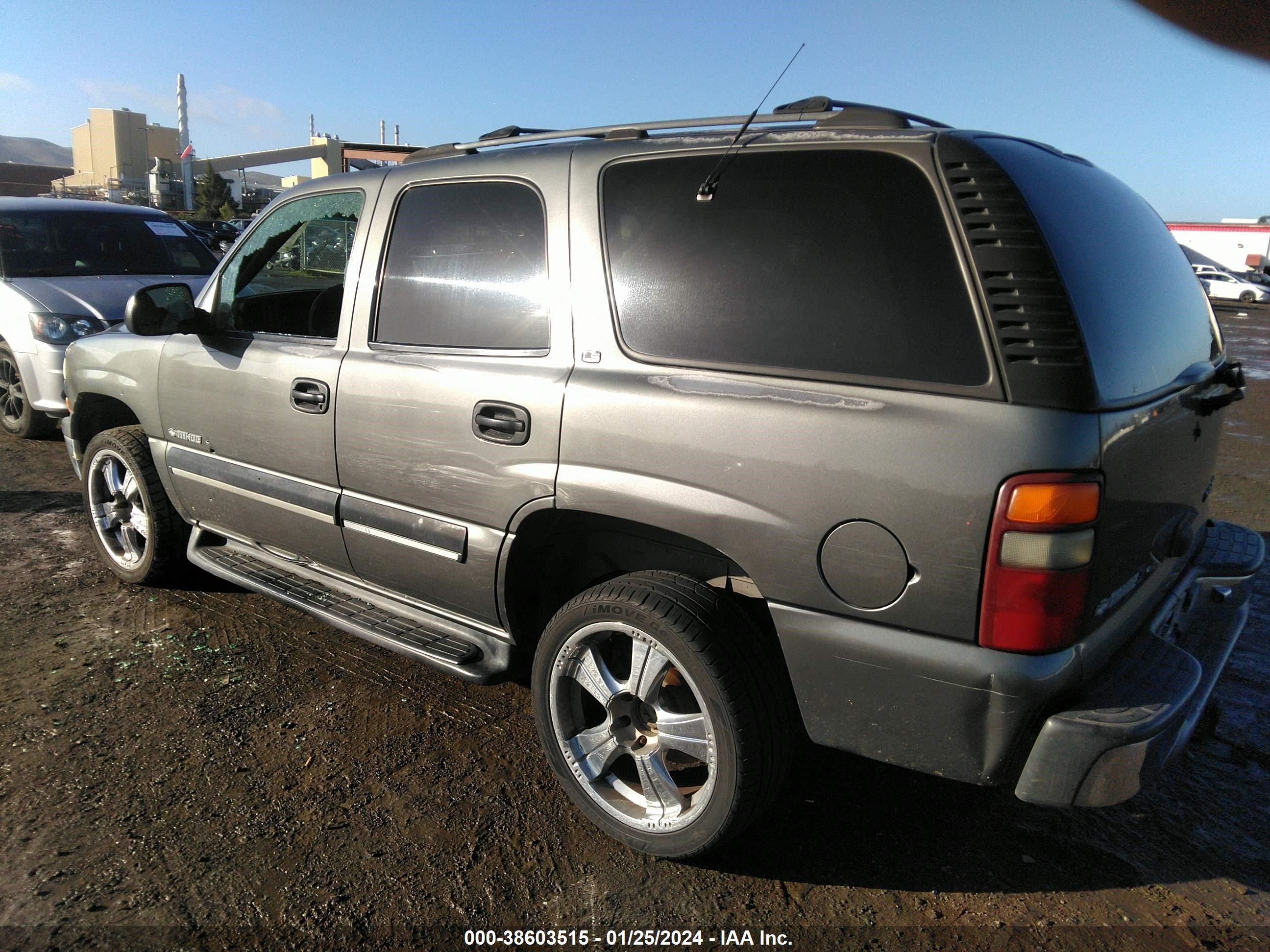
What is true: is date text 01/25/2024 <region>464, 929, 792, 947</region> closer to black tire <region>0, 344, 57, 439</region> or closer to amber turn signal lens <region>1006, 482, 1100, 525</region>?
amber turn signal lens <region>1006, 482, 1100, 525</region>

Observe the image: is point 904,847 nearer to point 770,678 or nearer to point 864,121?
point 770,678

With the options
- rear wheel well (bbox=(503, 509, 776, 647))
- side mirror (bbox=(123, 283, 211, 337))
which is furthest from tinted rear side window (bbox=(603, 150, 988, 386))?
side mirror (bbox=(123, 283, 211, 337))

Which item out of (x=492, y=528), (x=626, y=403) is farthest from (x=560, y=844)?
(x=626, y=403)

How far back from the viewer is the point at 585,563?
114 inches

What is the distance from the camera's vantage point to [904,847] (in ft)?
8.67

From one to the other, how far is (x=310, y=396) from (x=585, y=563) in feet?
4.09

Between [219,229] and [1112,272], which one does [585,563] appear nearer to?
[1112,272]

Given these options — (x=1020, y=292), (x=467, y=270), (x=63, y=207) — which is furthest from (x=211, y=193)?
(x=1020, y=292)

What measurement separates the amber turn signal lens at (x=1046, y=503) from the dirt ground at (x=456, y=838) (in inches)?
45.1

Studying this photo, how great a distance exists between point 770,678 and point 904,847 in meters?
0.78

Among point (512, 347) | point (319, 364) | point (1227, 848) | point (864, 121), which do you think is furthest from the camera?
point (319, 364)

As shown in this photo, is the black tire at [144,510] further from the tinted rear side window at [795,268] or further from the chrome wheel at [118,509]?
the tinted rear side window at [795,268]

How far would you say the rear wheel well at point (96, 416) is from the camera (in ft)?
14.8

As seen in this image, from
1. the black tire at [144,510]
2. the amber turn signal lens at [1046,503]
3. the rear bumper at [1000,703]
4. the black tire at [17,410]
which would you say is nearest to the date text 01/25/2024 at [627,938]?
the rear bumper at [1000,703]
